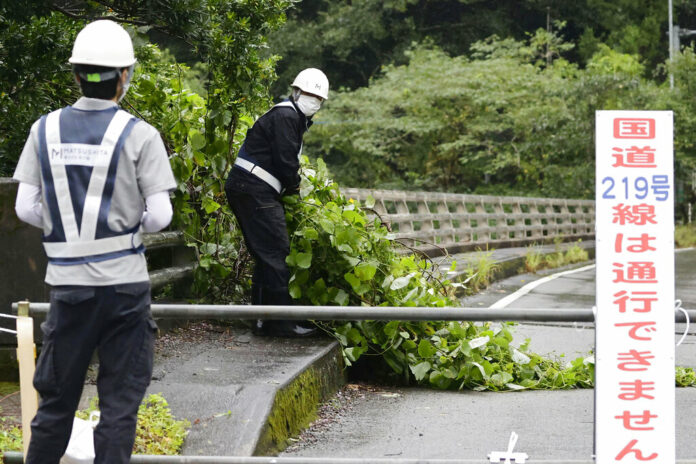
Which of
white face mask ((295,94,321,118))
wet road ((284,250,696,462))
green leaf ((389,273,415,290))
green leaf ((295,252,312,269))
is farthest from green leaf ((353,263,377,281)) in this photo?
white face mask ((295,94,321,118))

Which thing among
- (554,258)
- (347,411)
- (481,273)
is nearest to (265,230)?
(347,411)

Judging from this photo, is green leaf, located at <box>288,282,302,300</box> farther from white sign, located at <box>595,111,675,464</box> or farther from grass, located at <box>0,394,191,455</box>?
white sign, located at <box>595,111,675,464</box>

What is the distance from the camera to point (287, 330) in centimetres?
637

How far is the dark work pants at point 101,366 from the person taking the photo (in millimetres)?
3188

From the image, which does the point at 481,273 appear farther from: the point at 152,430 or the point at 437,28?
the point at 437,28

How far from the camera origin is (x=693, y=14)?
43.2m

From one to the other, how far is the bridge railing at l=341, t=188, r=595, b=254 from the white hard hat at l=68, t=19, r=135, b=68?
7.91 m

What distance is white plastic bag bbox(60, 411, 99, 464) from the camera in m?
3.60

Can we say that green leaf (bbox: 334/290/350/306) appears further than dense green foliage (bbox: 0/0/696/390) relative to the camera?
Yes

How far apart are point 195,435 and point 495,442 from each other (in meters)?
1.76

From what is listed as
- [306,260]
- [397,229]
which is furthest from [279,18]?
[397,229]

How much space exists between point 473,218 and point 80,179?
1543cm

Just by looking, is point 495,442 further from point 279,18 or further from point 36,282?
point 279,18

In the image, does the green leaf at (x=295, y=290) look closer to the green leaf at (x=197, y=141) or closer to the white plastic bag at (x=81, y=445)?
the green leaf at (x=197, y=141)
